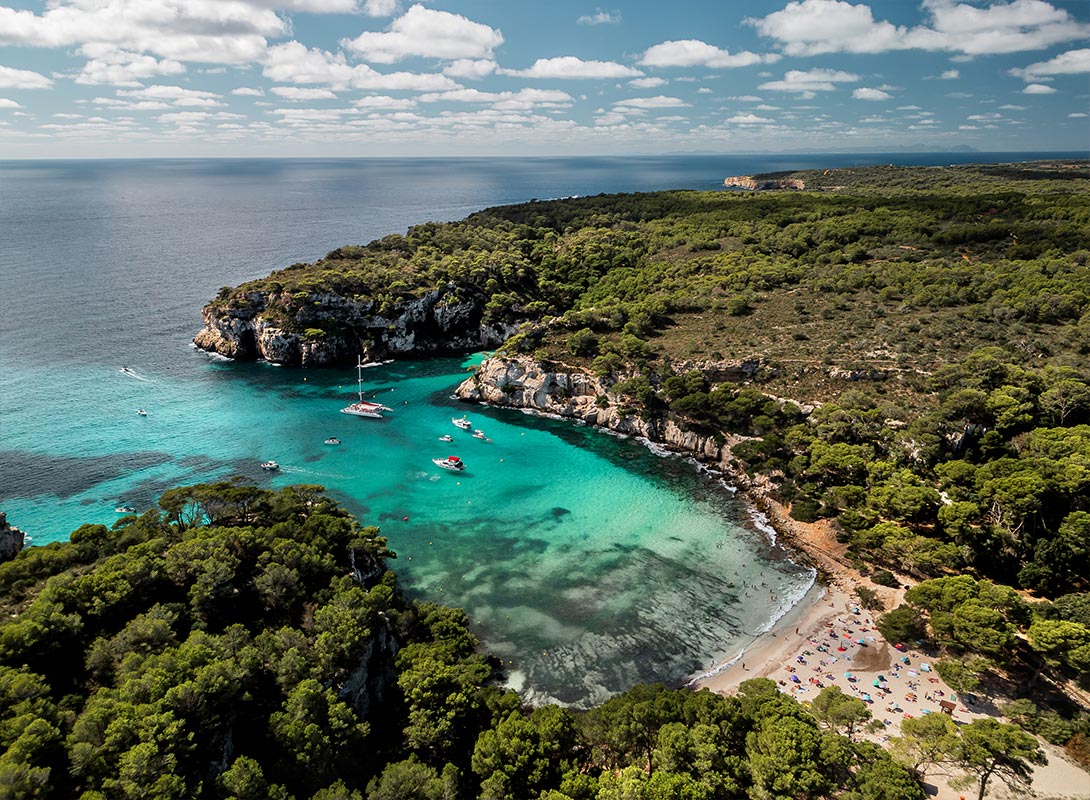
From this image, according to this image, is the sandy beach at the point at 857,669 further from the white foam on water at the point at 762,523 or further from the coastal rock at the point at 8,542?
the coastal rock at the point at 8,542

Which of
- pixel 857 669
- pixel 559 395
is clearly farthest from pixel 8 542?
pixel 559 395

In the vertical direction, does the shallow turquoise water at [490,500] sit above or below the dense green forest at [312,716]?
→ below

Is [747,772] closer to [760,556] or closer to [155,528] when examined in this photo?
[760,556]

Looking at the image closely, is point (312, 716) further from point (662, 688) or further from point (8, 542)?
point (8, 542)

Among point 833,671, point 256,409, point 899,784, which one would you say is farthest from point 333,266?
point 899,784

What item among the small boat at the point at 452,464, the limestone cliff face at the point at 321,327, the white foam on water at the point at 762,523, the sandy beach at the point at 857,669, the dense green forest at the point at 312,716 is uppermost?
the limestone cliff face at the point at 321,327

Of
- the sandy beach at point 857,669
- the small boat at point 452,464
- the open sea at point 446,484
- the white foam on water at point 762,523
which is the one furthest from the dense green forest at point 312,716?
the small boat at point 452,464

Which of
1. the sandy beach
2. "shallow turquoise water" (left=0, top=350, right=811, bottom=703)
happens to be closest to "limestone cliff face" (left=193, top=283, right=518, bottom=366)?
"shallow turquoise water" (left=0, top=350, right=811, bottom=703)
